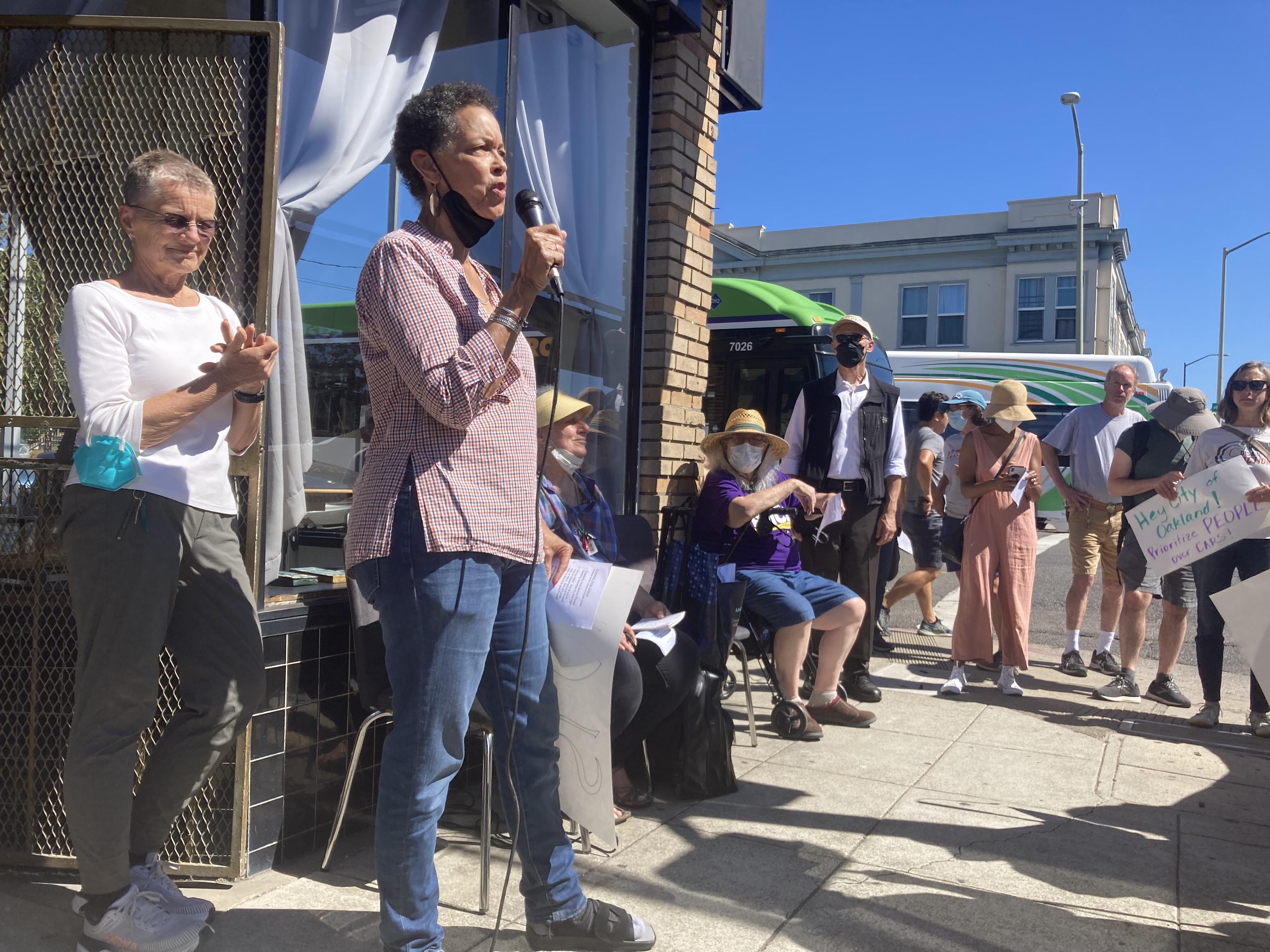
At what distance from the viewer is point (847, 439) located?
563cm

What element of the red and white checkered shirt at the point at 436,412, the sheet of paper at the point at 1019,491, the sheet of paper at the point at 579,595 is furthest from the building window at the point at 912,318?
the red and white checkered shirt at the point at 436,412

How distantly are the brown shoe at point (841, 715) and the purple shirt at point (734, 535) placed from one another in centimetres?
74

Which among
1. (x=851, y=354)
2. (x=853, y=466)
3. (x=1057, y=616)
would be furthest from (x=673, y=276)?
(x=1057, y=616)

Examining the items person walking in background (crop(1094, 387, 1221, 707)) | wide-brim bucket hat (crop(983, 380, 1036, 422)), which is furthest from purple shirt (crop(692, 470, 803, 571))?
person walking in background (crop(1094, 387, 1221, 707))

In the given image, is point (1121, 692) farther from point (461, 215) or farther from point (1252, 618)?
point (461, 215)

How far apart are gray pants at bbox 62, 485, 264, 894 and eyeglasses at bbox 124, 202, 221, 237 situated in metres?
0.70

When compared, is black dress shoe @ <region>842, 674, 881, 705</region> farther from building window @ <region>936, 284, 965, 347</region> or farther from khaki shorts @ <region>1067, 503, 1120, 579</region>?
building window @ <region>936, 284, 965, 347</region>

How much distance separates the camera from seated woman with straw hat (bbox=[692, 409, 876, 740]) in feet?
15.5

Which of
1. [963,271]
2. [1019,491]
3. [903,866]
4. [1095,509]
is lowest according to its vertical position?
[903,866]

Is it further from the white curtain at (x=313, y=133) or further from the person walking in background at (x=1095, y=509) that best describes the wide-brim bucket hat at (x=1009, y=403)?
the white curtain at (x=313, y=133)

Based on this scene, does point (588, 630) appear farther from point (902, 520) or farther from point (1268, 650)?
point (902, 520)

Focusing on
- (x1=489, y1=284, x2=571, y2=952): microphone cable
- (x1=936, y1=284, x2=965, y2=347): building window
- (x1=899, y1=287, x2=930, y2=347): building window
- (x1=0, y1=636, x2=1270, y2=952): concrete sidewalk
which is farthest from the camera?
(x1=899, y1=287, x2=930, y2=347): building window

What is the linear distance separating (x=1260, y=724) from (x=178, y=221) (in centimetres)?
557

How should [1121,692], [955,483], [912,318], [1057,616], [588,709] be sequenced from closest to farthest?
[588,709]
[1121,692]
[955,483]
[1057,616]
[912,318]
